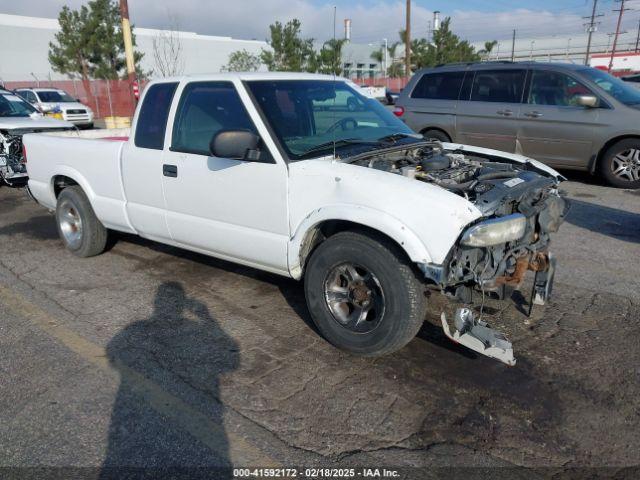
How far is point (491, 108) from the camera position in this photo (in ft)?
30.5

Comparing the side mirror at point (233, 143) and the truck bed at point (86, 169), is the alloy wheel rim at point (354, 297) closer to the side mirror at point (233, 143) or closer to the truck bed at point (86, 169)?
the side mirror at point (233, 143)

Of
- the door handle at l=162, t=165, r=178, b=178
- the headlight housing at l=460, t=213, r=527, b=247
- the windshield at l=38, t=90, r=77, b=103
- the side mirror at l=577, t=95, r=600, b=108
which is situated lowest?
the windshield at l=38, t=90, r=77, b=103

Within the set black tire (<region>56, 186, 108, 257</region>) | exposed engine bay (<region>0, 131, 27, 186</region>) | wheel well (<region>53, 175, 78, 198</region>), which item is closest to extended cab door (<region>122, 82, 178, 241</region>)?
black tire (<region>56, 186, 108, 257</region>)

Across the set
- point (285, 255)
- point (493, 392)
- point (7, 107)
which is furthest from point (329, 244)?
point (7, 107)

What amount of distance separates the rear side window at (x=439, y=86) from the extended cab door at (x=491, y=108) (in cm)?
17

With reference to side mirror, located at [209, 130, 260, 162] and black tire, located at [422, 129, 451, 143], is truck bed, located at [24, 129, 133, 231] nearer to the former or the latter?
side mirror, located at [209, 130, 260, 162]

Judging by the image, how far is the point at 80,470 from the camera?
2627 millimetres

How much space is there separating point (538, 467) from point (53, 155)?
17.9 feet

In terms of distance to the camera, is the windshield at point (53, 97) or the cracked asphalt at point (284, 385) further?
the windshield at point (53, 97)

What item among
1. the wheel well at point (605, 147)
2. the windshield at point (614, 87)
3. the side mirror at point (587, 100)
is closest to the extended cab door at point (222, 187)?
the side mirror at point (587, 100)

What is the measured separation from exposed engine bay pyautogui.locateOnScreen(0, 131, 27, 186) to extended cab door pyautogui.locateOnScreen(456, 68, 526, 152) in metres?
7.74

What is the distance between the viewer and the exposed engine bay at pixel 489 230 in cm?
317

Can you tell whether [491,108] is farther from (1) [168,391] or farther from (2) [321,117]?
(1) [168,391]

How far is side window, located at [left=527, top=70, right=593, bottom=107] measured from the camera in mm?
8570
